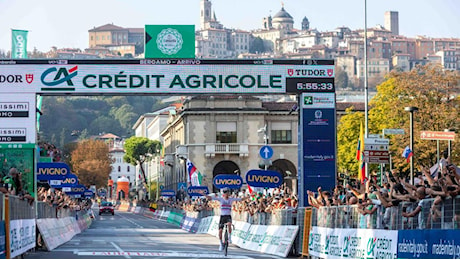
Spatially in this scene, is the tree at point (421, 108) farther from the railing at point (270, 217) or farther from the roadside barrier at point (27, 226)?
the roadside barrier at point (27, 226)

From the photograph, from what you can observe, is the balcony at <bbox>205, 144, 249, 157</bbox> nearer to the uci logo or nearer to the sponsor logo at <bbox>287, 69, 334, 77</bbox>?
the sponsor logo at <bbox>287, 69, 334, 77</bbox>

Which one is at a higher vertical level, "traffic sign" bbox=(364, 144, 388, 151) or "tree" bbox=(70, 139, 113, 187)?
"traffic sign" bbox=(364, 144, 388, 151)

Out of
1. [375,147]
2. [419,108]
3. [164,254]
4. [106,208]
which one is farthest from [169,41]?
[106,208]

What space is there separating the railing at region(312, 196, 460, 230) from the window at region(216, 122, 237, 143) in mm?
72638

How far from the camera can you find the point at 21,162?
3188 cm

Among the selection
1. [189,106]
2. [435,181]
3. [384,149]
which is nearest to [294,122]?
[189,106]

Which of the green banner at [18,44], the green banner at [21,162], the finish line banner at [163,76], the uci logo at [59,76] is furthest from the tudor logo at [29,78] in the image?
the green banner at [18,44]

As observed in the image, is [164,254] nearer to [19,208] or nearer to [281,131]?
[19,208]

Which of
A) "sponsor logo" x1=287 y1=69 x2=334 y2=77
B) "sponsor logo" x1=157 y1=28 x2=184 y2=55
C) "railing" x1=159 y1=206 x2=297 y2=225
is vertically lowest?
"railing" x1=159 y1=206 x2=297 y2=225

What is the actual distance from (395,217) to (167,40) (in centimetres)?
1596

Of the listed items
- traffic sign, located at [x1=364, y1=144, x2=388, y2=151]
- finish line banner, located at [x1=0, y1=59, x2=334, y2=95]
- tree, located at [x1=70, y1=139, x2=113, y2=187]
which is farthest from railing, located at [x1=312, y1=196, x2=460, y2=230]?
tree, located at [x1=70, y1=139, x2=113, y2=187]

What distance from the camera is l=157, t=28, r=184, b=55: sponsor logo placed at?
33156 mm

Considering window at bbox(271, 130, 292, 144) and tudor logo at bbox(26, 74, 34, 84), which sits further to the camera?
window at bbox(271, 130, 292, 144)

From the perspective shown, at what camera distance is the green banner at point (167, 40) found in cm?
3312
